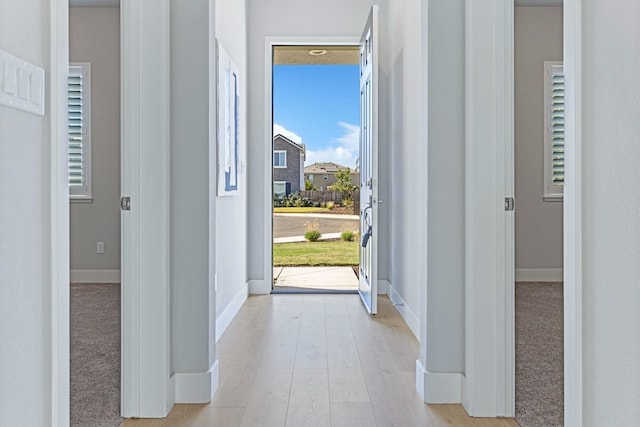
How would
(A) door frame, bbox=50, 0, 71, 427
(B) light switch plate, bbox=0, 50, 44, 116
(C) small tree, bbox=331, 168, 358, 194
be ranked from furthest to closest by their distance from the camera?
(C) small tree, bbox=331, 168, 358, 194
(A) door frame, bbox=50, 0, 71, 427
(B) light switch plate, bbox=0, 50, 44, 116

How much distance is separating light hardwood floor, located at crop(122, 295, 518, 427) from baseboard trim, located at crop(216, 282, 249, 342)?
0.18 ft

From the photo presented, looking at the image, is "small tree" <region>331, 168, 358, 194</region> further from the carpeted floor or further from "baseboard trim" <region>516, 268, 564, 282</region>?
the carpeted floor

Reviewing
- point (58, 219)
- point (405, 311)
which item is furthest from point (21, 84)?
point (405, 311)

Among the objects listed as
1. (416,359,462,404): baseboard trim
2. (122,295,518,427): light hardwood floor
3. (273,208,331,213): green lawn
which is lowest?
(122,295,518,427): light hardwood floor

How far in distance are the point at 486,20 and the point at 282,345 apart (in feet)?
7.24

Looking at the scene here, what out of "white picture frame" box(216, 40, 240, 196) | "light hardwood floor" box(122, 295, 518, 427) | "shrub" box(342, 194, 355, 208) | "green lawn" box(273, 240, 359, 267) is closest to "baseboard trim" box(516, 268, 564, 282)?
"light hardwood floor" box(122, 295, 518, 427)

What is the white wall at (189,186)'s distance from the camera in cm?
248

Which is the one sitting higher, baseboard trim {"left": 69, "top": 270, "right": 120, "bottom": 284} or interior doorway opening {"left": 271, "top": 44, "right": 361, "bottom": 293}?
interior doorway opening {"left": 271, "top": 44, "right": 361, "bottom": 293}

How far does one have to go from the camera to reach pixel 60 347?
1.34m

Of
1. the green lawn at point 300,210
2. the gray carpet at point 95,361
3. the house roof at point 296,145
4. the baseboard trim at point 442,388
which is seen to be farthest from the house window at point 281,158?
the baseboard trim at point 442,388

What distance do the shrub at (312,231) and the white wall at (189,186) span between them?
6749 mm

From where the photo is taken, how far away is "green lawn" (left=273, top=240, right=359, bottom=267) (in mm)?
7843

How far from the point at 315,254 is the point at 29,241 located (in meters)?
7.20

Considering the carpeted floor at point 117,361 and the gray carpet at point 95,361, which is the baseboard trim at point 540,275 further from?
the gray carpet at point 95,361
